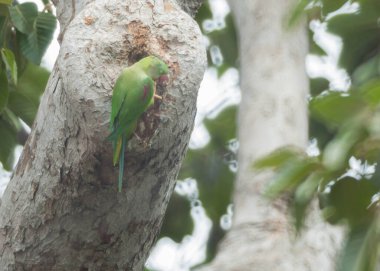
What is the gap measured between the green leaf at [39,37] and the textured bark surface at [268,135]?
0.67 m

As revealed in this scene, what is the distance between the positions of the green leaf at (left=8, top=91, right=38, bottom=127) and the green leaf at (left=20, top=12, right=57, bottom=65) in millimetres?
161

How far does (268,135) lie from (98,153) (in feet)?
3.24

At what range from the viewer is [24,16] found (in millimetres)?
2900

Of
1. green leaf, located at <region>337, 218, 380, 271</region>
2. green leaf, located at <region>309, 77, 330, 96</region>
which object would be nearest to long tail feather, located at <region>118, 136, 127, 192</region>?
green leaf, located at <region>337, 218, 380, 271</region>

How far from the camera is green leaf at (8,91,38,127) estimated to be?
2.96m

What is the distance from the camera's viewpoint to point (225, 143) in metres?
3.91

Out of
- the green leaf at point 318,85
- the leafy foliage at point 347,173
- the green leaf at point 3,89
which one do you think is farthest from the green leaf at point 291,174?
the green leaf at point 318,85

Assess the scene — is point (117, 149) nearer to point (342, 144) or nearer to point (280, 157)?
point (280, 157)

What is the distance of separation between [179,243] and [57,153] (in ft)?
6.37

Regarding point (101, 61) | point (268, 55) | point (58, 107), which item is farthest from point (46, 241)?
point (268, 55)

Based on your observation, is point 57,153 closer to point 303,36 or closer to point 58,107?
point 58,107

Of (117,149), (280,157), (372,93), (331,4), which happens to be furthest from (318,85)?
(372,93)

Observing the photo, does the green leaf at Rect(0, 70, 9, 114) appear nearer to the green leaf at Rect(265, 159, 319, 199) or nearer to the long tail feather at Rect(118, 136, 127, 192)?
the long tail feather at Rect(118, 136, 127, 192)

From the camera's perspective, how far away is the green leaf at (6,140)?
2945mm
